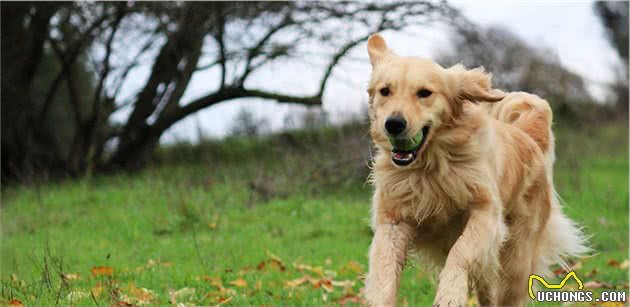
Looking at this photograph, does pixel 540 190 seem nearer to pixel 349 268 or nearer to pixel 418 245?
pixel 418 245

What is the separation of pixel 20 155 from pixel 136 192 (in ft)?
15.4

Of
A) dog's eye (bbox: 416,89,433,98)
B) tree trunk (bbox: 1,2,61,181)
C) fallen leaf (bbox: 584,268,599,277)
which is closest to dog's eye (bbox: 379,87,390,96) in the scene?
dog's eye (bbox: 416,89,433,98)

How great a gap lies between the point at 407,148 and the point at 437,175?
0.34 meters

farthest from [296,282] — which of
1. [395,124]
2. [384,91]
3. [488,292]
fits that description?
[395,124]

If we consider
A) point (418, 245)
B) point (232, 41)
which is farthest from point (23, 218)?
point (418, 245)

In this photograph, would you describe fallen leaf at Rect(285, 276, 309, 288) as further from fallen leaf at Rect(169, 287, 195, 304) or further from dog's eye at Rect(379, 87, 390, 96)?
dog's eye at Rect(379, 87, 390, 96)

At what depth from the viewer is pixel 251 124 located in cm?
1528

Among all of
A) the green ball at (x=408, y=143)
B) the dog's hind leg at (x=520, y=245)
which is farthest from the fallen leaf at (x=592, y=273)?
the green ball at (x=408, y=143)

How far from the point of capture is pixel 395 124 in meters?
4.73

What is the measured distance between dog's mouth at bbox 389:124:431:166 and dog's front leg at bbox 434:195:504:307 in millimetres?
520

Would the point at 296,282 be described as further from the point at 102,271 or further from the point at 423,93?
the point at 423,93

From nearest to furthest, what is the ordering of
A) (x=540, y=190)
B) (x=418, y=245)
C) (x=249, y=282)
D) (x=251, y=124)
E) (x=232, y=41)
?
(x=418, y=245) < (x=540, y=190) < (x=249, y=282) < (x=232, y=41) < (x=251, y=124)

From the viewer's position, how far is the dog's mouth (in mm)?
4961

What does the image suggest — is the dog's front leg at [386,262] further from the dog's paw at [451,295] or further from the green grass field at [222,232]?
the green grass field at [222,232]
